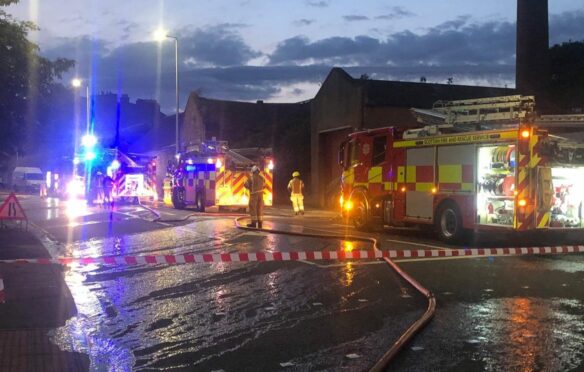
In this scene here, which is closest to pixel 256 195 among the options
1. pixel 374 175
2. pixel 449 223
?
pixel 374 175

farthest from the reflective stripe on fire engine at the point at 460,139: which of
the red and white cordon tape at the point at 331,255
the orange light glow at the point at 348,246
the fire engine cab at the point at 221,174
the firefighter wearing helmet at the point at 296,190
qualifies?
the fire engine cab at the point at 221,174

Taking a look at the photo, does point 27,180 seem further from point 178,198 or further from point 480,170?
point 480,170

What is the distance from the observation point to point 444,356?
17.0ft

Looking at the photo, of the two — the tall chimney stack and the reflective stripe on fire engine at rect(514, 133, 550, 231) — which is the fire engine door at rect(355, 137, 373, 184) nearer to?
the reflective stripe on fire engine at rect(514, 133, 550, 231)

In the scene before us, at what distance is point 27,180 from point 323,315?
164ft

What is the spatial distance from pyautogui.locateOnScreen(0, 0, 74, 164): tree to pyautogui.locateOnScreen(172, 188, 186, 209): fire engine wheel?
25.4 ft

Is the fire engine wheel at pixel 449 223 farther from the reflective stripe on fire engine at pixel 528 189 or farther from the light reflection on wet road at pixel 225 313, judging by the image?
the light reflection on wet road at pixel 225 313

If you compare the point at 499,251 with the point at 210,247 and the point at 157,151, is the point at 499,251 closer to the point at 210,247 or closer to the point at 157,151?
the point at 210,247

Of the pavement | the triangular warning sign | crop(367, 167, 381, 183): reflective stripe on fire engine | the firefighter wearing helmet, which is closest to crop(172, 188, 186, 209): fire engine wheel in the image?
the firefighter wearing helmet

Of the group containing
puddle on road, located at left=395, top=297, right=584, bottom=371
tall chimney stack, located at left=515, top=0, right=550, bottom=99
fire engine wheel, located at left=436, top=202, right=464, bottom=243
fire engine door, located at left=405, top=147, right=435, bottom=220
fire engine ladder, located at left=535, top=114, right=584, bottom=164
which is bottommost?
puddle on road, located at left=395, top=297, right=584, bottom=371

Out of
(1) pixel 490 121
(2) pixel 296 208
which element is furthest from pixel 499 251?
(2) pixel 296 208

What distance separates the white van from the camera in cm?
5100

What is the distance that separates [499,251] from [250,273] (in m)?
4.54

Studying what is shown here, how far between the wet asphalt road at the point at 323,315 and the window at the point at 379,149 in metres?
5.34
